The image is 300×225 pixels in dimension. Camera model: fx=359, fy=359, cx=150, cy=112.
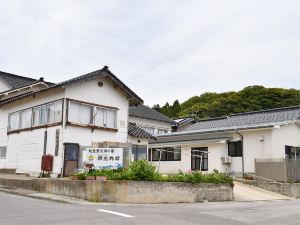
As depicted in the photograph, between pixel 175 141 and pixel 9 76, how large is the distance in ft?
50.4

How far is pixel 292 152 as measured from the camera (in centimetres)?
2620

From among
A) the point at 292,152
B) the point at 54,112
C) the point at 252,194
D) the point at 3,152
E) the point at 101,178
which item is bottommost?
the point at 252,194

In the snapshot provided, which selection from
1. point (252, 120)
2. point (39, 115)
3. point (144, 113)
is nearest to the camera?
point (39, 115)

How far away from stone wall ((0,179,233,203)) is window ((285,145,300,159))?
34.4 feet

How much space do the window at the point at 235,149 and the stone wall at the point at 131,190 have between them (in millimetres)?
9423

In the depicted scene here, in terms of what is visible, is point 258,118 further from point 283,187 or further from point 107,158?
point 107,158

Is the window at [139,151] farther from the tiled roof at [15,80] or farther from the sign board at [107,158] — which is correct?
the tiled roof at [15,80]

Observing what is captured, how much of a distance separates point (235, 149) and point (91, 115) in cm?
1146

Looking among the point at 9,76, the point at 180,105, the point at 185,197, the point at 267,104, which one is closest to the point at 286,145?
the point at 185,197

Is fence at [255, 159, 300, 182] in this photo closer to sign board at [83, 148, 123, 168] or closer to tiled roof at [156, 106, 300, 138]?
tiled roof at [156, 106, 300, 138]

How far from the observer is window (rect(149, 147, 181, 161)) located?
1166 inches

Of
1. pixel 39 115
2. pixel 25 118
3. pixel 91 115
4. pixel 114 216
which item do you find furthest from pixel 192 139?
pixel 114 216

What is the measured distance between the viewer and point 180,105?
7000 centimetres

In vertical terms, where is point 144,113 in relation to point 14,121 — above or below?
above
